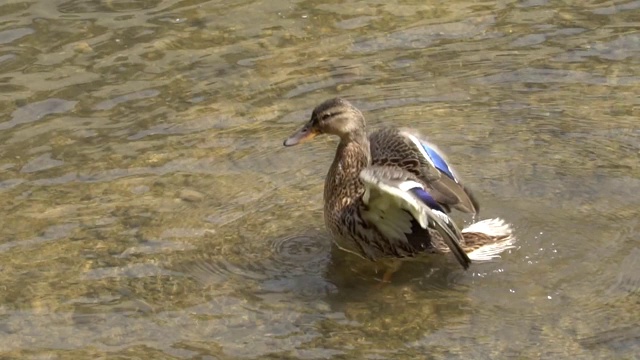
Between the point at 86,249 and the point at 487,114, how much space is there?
9.59ft

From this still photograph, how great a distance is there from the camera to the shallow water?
246 inches

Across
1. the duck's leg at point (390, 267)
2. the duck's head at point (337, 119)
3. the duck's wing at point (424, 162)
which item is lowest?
the duck's leg at point (390, 267)

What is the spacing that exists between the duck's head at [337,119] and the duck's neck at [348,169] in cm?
5

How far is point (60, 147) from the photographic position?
8172mm

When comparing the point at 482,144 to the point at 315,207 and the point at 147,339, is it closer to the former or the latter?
the point at 315,207

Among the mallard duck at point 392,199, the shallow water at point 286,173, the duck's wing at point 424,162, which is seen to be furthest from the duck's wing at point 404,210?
the shallow water at point 286,173

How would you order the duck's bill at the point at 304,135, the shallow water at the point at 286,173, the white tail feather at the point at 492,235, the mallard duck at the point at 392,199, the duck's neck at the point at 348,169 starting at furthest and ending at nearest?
1. the duck's bill at the point at 304,135
2. the duck's neck at the point at 348,169
3. the white tail feather at the point at 492,235
4. the mallard duck at the point at 392,199
5. the shallow water at the point at 286,173

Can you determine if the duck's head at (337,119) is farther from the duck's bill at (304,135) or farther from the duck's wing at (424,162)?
the duck's wing at (424,162)

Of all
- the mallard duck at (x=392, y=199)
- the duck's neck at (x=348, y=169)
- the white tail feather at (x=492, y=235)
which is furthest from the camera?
the duck's neck at (x=348, y=169)

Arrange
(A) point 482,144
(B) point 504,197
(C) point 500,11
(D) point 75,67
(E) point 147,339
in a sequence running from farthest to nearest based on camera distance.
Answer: (C) point 500,11 < (D) point 75,67 < (A) point 482,144 < (B) point 504,197 < (E) point 147,339

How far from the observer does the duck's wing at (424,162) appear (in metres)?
6.62

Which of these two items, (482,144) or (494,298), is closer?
(494,298)

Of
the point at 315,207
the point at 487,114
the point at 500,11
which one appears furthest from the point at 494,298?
the point at 500,11

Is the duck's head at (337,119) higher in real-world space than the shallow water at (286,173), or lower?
higher
